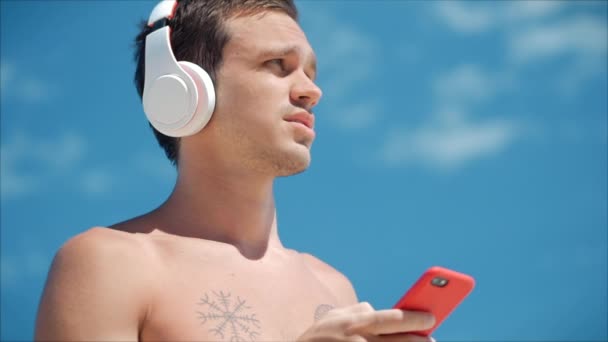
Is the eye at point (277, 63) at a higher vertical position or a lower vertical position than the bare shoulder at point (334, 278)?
higher

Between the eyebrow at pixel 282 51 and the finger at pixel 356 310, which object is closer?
the finger at pixel 356 310

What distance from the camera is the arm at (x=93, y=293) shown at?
8.83 feet

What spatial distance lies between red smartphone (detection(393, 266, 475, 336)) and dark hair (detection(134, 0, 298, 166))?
139 cm

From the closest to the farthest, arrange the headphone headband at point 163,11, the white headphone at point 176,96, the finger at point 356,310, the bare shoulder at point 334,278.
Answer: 1. the finger at point 356,310
2. the white headphone at point 176,96
3. the headphone headband at point 163,11
4. the bare shoulder at point 334,278

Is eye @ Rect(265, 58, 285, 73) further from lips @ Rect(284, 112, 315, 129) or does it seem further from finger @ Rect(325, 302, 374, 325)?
finger @ Rect(325, 302, 374, 325)

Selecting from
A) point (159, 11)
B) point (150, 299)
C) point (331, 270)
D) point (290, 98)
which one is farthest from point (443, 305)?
point (159, 11)

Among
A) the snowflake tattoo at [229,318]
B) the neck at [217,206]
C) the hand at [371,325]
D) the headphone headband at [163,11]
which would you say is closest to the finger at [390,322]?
the hand at [371,325]

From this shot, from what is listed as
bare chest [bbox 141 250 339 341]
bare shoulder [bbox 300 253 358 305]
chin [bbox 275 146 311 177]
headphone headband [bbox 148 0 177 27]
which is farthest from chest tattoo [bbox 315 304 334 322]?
headphone headband [bbox 148 0 177 27]

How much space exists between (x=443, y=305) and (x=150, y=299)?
102 centimetres

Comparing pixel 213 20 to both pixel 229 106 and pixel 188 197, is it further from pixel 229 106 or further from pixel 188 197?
pixel 188 197

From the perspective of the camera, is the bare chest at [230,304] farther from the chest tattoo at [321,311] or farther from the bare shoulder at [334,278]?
the bare shoulder at [334,278]

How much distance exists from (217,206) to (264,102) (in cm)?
46

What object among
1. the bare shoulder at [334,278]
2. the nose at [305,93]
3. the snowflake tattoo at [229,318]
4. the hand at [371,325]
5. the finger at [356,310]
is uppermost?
the nose at [305,93]

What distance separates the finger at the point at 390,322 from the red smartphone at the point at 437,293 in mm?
29
